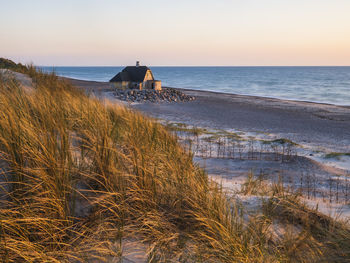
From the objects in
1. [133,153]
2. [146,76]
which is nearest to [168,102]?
[146,76]

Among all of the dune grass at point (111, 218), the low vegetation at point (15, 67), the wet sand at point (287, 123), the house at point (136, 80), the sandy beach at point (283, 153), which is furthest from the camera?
the house at point (136, 80)

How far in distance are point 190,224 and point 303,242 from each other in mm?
1120

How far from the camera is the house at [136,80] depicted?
2699 cm

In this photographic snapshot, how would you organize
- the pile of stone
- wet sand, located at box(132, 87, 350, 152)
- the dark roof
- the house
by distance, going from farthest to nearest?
the dark roof < the house < the pile of stone < wet sand, located at box(132, 87, 350, 152)

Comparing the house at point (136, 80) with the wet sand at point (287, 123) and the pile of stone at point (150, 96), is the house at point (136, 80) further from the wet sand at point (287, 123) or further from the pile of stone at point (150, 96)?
the wet sand at point (287, 123)

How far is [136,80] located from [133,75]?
0.87m

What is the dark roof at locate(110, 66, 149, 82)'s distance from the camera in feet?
89.1

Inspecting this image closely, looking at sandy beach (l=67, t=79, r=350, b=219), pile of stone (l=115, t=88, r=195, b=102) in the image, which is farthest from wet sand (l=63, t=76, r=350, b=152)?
pile of stone (l=115, t=88, r=195, b=102)

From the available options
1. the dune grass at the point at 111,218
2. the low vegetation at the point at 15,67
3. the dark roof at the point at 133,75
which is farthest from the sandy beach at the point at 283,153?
the dark roof at the point at 133,75

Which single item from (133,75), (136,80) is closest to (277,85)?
(133,75)

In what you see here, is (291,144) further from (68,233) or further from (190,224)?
(68,233)

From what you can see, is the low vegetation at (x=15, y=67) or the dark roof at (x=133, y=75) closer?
the low vegetation at (x=15, y=67)

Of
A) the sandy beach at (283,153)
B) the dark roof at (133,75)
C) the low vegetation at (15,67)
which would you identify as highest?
the dark roof at (133,75)

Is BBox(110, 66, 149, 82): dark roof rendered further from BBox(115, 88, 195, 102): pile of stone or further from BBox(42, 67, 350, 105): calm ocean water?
BBox(42, 67, 350, 105): calm ocean water
